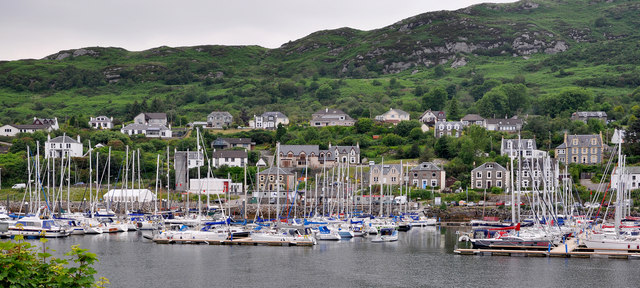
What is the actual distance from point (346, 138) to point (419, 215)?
140 feet

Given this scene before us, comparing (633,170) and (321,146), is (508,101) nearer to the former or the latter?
(321,146)

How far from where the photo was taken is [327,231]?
232 ft

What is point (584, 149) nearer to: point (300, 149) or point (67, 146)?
point (300, 149)

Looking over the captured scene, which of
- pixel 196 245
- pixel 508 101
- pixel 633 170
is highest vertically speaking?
pixel 508 101

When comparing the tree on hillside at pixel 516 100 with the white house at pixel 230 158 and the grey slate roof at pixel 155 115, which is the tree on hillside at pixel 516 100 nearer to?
the white house at pixel 230 158

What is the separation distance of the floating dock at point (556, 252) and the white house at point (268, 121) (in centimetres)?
10197

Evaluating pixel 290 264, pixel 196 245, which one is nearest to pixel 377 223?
pixel 196 245

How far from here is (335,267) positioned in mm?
52250

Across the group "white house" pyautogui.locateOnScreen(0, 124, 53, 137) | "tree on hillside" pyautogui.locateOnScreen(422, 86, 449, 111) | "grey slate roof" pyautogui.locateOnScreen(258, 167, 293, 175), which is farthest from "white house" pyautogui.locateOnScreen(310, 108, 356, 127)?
"white house" pyautogui.locateOnScreen(0, 124, 53, 137)

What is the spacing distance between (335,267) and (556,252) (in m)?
18.1

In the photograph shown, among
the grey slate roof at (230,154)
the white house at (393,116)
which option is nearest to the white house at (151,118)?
the grey slate roof at (230,154)

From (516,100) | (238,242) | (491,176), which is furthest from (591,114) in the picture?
(238,242)

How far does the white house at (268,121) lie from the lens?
160250mm

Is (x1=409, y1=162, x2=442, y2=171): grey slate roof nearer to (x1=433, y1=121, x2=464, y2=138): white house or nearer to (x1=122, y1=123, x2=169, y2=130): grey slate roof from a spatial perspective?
(x1=433, y1=121, x2=464, y2=138): white house
